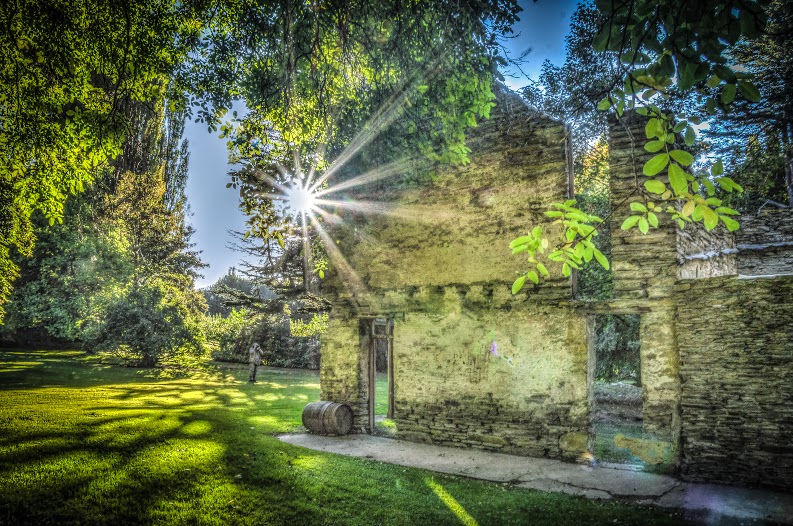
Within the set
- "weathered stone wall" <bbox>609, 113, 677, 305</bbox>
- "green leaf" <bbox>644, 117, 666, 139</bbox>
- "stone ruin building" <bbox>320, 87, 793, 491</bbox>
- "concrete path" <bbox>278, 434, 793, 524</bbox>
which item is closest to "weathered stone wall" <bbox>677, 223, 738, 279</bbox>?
"stone ruin building" <bbox>320, 87, 793, 491</bbox>

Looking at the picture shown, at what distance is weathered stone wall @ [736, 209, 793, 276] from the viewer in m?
9.08

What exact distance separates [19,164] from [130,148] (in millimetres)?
19893

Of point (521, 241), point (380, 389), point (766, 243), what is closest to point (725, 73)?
point (521, 241)

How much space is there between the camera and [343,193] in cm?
941

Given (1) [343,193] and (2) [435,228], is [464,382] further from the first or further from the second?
(1) [343,193]

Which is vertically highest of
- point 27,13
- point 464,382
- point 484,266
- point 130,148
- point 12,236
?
point 130,148

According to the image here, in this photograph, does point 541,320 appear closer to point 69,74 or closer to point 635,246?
point 635,246

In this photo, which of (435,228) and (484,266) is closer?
(484,266)

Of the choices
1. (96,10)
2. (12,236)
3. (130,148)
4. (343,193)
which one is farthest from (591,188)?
(130,148)

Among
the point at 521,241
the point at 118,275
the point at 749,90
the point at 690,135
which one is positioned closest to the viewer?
the point at 749,90

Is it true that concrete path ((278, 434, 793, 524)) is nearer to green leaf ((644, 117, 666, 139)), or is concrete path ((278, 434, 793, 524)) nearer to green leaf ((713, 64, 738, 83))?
→ green leaf ((644, 117, 666, 139))

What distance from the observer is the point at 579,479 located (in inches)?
242

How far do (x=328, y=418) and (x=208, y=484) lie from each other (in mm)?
3681

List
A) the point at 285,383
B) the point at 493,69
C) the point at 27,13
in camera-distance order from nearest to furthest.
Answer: the point at 27,13 < the point at 493,69 < the point at 285,383
